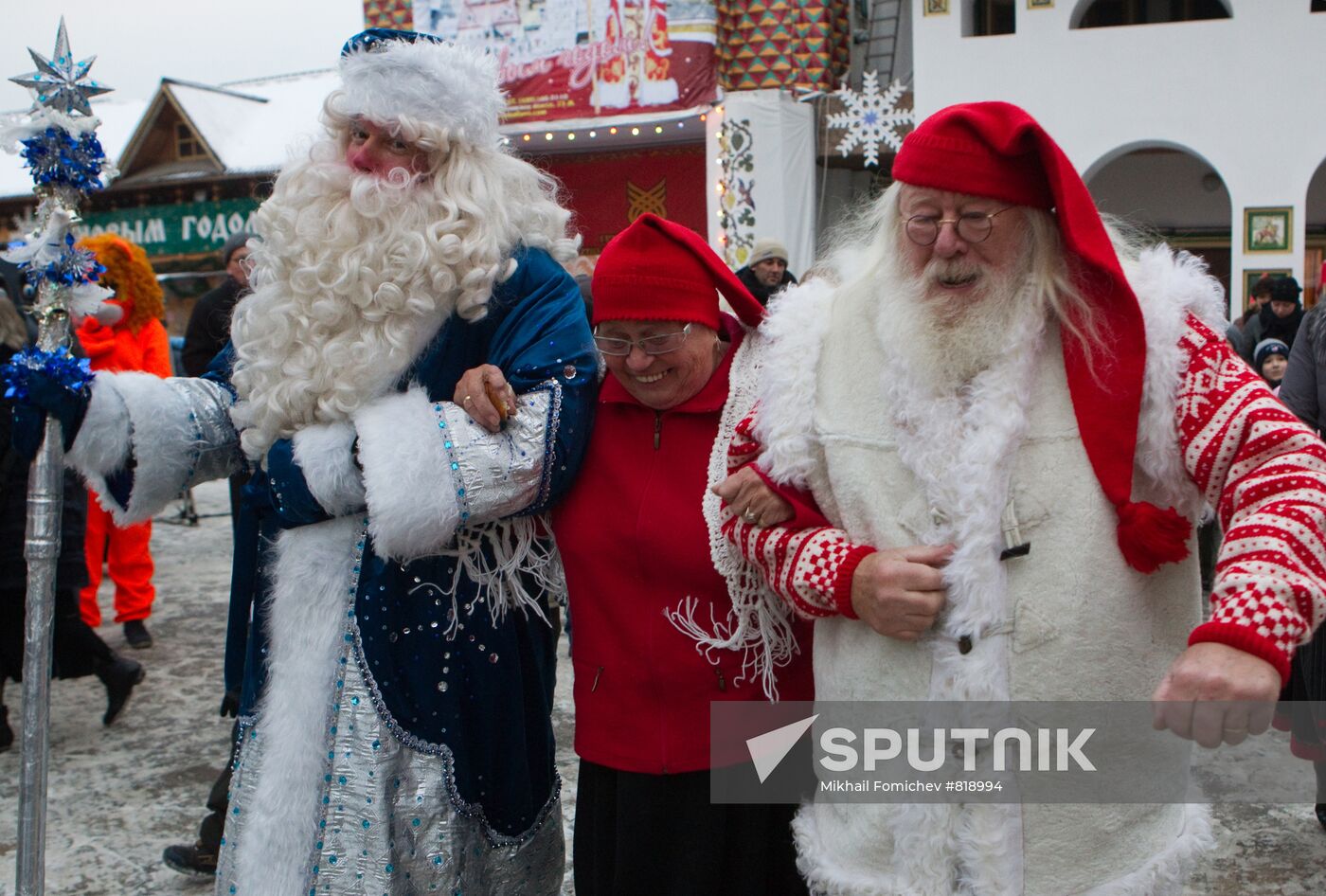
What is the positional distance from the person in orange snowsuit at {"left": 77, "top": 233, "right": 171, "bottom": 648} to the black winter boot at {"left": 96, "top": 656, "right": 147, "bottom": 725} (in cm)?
57

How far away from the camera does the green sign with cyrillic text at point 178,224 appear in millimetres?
18844

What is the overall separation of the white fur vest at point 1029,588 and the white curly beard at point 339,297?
93 cm

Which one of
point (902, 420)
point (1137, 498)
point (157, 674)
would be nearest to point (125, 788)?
point (157, 674)

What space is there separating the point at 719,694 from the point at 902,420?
26.5 inches

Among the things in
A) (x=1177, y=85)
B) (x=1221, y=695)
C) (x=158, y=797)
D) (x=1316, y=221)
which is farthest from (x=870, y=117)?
(x=1221, y=695)

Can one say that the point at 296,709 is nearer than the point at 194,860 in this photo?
Yes

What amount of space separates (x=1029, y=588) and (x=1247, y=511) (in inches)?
12.5

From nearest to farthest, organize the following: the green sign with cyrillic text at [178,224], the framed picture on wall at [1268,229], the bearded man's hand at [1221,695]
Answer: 1. the bearded man's hand at [1221,695]
2. the framed picture on wall at [1268,229]
3. the green sign with cyrillic text at [178,224]

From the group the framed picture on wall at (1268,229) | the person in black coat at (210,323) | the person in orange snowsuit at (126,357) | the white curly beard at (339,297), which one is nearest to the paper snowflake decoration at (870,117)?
the framed picture on wall at (1268,229)

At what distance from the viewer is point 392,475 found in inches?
82.3

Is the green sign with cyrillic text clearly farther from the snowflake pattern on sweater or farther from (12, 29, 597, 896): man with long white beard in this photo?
the snowflake pattern on sweater

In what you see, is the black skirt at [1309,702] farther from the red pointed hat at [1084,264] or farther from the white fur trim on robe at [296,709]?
the white fur trim on robe at [296,709]

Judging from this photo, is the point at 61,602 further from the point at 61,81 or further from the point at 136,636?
the point at 61,81

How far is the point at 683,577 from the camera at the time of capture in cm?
216
